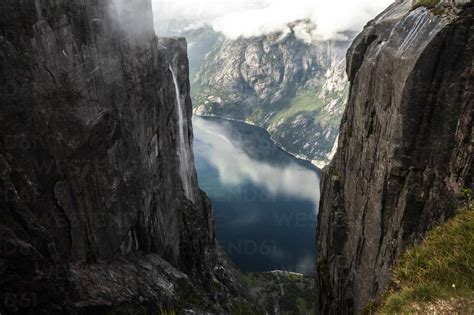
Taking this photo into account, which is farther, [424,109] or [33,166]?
[33,166]

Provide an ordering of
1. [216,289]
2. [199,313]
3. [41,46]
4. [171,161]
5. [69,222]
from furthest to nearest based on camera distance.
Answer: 1. [216,289]
2. [171,161]
3. [199,313]
4. [69,222]
5. [41,46]

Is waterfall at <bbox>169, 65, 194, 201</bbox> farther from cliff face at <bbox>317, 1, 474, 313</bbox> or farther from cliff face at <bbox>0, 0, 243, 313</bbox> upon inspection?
cliff face at <bbox>317, 1, 474, 313</bbox>

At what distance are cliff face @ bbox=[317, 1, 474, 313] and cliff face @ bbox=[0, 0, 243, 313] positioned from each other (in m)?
24.9

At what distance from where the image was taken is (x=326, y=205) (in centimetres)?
5409

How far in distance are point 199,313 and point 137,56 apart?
3707 cm

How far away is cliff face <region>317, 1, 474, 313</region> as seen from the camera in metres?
27.7

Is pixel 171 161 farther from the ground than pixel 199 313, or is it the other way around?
pixel 171 161

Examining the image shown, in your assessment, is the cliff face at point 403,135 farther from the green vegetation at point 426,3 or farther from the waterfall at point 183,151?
the waterfall at point 183,151

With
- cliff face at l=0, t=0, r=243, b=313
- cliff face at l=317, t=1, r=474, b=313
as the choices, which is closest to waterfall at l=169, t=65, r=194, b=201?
cliff face at l=0, t=0, r=243, b=313

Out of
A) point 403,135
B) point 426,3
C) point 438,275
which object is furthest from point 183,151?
point 438,275

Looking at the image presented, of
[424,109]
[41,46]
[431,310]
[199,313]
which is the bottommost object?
[199,313]

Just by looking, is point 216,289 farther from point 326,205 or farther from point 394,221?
point 394,221

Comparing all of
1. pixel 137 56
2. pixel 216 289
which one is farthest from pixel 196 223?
pixel 137 56

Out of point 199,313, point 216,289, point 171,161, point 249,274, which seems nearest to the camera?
point 199,313
